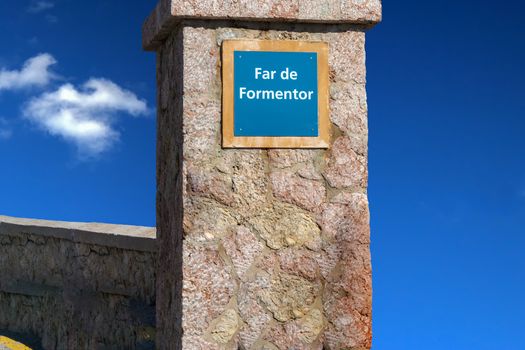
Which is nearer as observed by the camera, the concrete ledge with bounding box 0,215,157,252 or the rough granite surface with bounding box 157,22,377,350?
the rough granite surface with bounding box 157,22,377,350

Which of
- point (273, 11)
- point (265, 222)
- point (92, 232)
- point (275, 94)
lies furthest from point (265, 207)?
point (92, 232)

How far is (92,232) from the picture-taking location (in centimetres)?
615

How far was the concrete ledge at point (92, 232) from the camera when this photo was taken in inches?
222

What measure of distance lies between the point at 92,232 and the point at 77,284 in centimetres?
58

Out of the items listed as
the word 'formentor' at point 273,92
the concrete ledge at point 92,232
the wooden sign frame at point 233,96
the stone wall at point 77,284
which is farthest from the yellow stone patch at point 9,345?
the word 'formentor' at point 273,92

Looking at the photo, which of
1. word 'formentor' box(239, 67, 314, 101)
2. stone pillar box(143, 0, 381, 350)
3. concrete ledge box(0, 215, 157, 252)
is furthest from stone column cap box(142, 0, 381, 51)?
concrete ledge box(0, 215, 157, 252)

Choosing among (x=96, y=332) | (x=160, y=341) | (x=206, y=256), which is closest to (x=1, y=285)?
(x=96, y=332)

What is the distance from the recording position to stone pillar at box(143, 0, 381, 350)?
401cm

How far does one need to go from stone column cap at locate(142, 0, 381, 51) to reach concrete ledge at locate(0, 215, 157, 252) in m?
1.90

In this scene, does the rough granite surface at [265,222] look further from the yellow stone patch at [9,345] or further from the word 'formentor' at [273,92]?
the yellow stone patch at [9,345]

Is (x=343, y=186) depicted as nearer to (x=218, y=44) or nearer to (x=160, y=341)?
(x=218, y=44)

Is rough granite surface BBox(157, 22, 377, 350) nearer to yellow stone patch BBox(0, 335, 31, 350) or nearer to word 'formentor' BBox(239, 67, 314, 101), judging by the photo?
word 'formentor' BBox(239, 67, 314, 101)

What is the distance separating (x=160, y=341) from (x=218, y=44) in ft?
6.42

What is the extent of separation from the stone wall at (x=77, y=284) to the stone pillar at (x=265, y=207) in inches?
51.0
